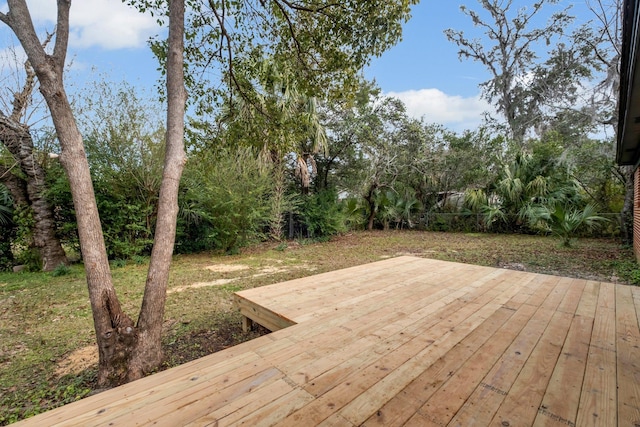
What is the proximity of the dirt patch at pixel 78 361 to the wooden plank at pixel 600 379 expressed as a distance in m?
3.11

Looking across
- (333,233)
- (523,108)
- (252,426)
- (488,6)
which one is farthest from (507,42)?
(252,426)

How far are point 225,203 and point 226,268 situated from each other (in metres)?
1.53

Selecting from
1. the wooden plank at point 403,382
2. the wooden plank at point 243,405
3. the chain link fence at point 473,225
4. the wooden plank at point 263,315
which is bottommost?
the wooden plank at point 263,315

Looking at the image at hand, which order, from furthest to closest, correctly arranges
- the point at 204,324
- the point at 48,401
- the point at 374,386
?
the point at 204,324 → the point at 48,401 → the point at 374,386

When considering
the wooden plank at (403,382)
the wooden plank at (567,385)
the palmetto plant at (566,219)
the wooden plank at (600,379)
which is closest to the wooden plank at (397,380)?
the wooden plank at (403,382)

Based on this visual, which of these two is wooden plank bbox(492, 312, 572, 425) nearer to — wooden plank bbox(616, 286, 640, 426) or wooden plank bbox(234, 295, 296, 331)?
wooden plank bbox(616, 286, 640, 426)

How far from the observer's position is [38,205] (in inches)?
206

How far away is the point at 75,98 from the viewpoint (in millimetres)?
5004

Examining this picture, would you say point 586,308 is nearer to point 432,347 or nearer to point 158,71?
point 432,347

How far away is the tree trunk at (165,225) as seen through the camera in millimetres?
2117

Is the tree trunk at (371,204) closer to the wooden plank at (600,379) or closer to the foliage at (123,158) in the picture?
the foliage at (123,158)

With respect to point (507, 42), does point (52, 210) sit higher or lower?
lower

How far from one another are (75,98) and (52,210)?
84.8 inches

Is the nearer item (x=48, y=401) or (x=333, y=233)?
(x=48, y=401)
